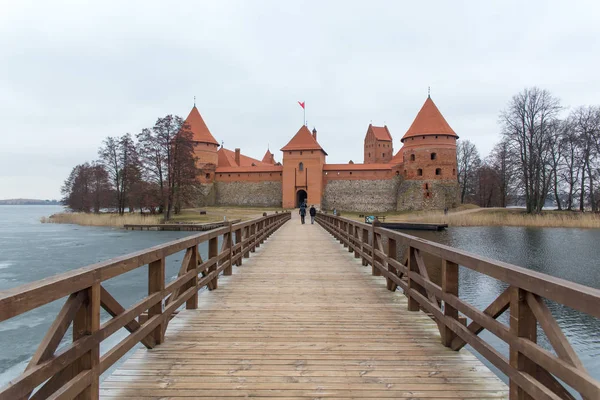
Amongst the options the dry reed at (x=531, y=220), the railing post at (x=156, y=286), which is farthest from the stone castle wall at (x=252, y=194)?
the railing post at (x=156, y=286)

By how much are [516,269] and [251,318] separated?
2616 mm

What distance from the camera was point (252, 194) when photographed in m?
44.1

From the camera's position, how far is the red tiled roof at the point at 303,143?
42031 millimetres

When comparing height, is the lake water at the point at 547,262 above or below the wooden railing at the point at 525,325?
below

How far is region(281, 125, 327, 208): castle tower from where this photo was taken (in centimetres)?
4191

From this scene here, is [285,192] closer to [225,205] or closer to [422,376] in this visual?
[225,205]

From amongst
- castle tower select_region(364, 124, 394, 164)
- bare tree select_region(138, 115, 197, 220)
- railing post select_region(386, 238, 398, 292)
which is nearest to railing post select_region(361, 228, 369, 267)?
railing post select_region(386, 238, 398, 292)

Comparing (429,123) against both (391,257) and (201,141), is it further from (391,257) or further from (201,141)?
(391,257)

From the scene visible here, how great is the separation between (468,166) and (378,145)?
1769cm

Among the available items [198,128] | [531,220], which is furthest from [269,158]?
[531,220]

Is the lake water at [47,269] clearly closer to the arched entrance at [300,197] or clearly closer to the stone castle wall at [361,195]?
the arched entrance at [300,197]

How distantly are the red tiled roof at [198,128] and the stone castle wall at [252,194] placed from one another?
18.4 feet

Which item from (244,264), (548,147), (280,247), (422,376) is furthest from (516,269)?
(548,147)

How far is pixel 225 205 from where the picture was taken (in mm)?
44156
